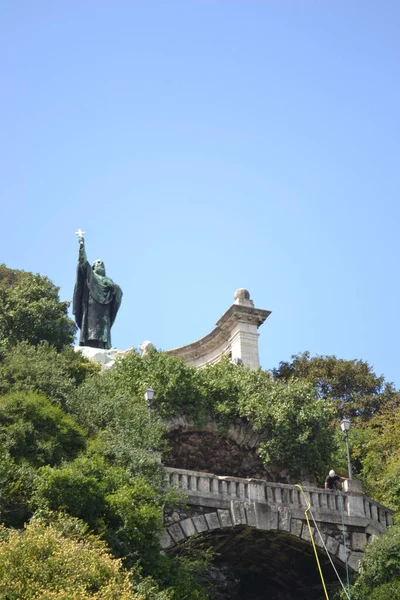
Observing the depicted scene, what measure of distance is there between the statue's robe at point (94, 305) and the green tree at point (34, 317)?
5.35m

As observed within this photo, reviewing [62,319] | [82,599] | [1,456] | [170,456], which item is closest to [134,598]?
[82,599]

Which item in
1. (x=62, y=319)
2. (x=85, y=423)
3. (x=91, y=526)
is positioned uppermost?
(x=62, y=319)

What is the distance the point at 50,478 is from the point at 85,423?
5.20m

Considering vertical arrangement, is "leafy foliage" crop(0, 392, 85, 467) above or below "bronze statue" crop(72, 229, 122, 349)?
below

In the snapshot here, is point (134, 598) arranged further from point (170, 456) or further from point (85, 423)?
point (170, 456)

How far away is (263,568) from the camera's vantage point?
1242 inches

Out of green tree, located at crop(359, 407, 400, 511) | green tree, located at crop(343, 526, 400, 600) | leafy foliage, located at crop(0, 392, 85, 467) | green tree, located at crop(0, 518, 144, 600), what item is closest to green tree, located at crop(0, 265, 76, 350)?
leafy foliage, located at crop(0, 392, 85, 467)

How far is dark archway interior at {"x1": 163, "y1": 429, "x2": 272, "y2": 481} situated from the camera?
33.7 metres

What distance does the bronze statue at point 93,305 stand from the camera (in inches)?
1720

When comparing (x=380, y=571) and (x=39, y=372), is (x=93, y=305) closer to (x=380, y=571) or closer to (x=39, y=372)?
(x=39, y=372)

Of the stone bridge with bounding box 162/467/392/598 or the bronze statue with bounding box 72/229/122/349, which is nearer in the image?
the stone bridge with bounding box 162/467/392/598

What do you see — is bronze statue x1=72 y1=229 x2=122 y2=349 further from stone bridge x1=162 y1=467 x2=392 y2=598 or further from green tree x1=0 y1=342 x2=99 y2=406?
stone bridge x1=162 y1=467 x2=392 y2=598

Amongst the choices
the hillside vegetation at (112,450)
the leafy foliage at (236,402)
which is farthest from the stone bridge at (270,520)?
the leafy foliage at (236,402)

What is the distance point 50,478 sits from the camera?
25.2m
